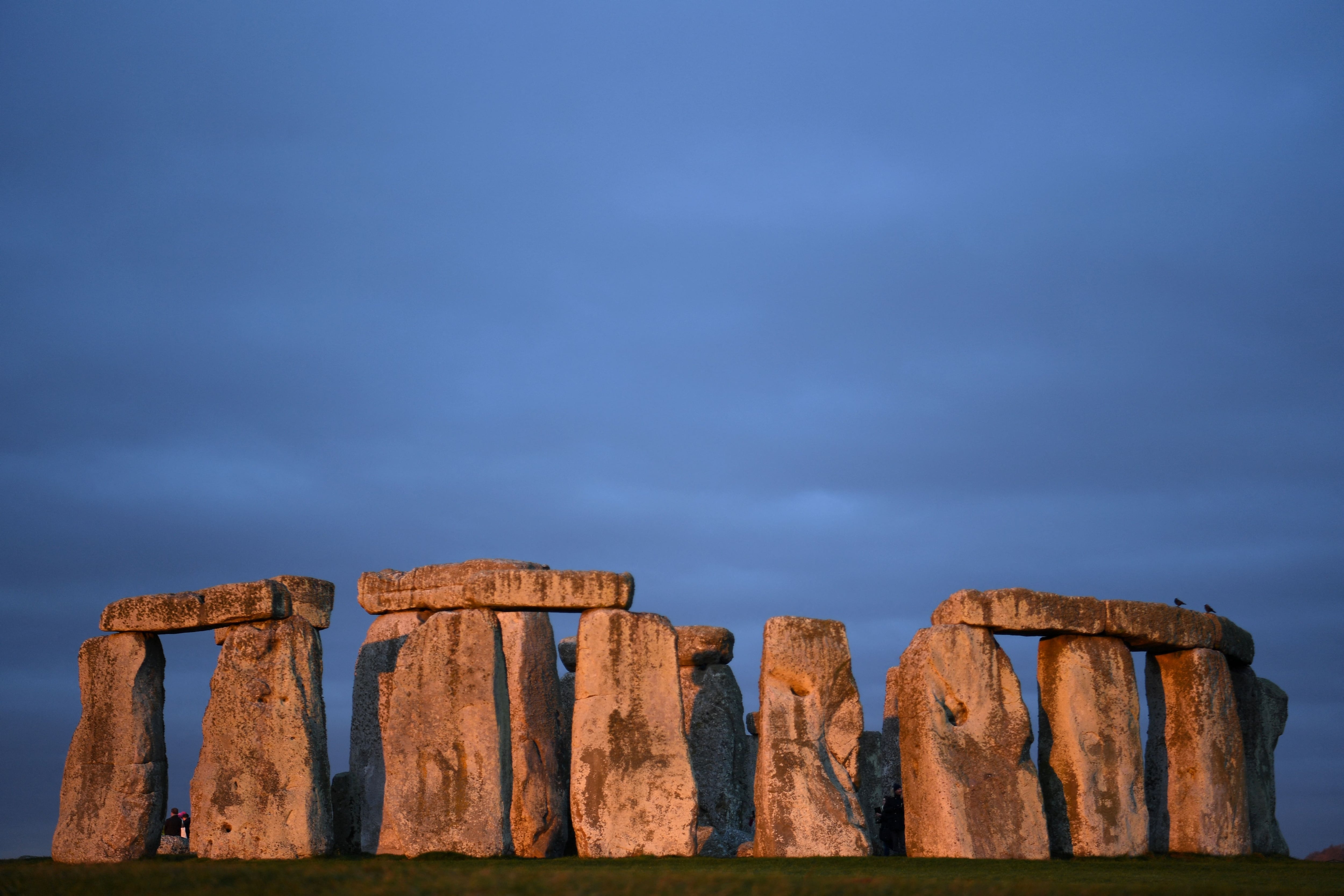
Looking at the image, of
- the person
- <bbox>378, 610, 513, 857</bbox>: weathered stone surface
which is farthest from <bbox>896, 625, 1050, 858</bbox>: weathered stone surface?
the person

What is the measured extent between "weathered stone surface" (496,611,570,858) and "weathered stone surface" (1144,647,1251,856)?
7.49 metres

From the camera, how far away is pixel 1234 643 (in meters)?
18.4

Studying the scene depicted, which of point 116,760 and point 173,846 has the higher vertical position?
point 116,760

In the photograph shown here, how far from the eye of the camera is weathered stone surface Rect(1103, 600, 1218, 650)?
664 inches

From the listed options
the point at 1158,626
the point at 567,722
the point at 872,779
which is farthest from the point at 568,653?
the point at 1158,626

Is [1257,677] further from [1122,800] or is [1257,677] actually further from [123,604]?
[123,604]

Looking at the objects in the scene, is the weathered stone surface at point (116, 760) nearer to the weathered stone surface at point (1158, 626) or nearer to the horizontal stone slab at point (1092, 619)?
the horizontal stone slab at point (1092, 619)

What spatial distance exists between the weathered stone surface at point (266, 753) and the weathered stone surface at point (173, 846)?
1.83 metres

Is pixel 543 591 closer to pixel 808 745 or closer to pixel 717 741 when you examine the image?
pixel 808 745

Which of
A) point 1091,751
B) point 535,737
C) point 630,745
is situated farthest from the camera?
point 535,737

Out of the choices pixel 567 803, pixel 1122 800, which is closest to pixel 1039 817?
pixel 1122 800

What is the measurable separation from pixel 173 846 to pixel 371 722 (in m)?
3.02

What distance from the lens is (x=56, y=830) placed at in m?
16.4

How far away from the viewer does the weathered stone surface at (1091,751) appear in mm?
16312
